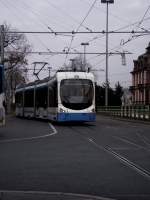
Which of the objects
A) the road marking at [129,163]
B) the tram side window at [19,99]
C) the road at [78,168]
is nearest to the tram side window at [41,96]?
the tram side window at [19,99]

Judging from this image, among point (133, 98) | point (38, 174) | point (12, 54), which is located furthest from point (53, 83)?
point (133, 98)

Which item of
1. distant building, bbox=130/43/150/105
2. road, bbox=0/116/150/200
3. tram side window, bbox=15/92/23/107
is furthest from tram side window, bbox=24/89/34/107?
distant building, bbox=130/43/150/105

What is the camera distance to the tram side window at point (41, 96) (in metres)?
39.0

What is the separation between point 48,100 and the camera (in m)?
37.6

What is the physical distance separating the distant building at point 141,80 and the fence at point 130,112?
5160 cm

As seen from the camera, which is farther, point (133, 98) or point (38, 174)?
point (133, 98)

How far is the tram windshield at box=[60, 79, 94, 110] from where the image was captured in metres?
34.1

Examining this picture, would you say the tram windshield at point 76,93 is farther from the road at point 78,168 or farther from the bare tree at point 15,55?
the bare tree at point 15,55

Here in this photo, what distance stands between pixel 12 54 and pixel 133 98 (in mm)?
62706

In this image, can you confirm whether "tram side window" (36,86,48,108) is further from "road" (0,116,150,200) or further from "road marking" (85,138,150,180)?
A: "road marking" (85,138,150,180)

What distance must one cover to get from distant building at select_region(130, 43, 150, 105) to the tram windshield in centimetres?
8507

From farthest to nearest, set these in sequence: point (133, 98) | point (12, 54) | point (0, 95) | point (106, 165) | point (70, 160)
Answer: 1. point (133, 98)
2. point (12, 54)
3. point (0, 95)
4. point (70, 160)
5. point (106, 165)

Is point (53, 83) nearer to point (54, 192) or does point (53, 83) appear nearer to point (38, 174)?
point (38, 174)

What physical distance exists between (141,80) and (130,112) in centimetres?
7651
